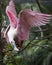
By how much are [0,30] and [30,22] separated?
0.13m

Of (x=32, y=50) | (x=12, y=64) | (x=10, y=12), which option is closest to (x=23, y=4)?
(x=32, y=50)

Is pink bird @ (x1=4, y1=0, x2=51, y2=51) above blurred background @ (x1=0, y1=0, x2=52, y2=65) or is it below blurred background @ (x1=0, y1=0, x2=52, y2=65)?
above

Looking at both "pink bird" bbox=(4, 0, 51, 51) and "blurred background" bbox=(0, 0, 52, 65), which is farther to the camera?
"blurred background" bbox=(0, 0, 52, 65)

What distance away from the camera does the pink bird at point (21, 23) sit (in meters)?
0.95

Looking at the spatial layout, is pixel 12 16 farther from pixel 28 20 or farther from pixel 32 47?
pixel 32 47

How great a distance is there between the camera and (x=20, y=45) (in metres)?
1.05

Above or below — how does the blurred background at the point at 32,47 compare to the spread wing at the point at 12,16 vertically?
below

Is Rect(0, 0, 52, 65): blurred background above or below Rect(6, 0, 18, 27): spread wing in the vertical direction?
below

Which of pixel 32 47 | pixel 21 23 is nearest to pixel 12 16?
pixel 21 23

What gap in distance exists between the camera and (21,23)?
3.19 feet

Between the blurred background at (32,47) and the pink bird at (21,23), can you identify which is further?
the blurred background at (32,47)

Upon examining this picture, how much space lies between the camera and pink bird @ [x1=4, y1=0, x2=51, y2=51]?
95 cm

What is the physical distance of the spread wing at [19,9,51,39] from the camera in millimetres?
944

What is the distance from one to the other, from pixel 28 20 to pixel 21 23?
0.03m
